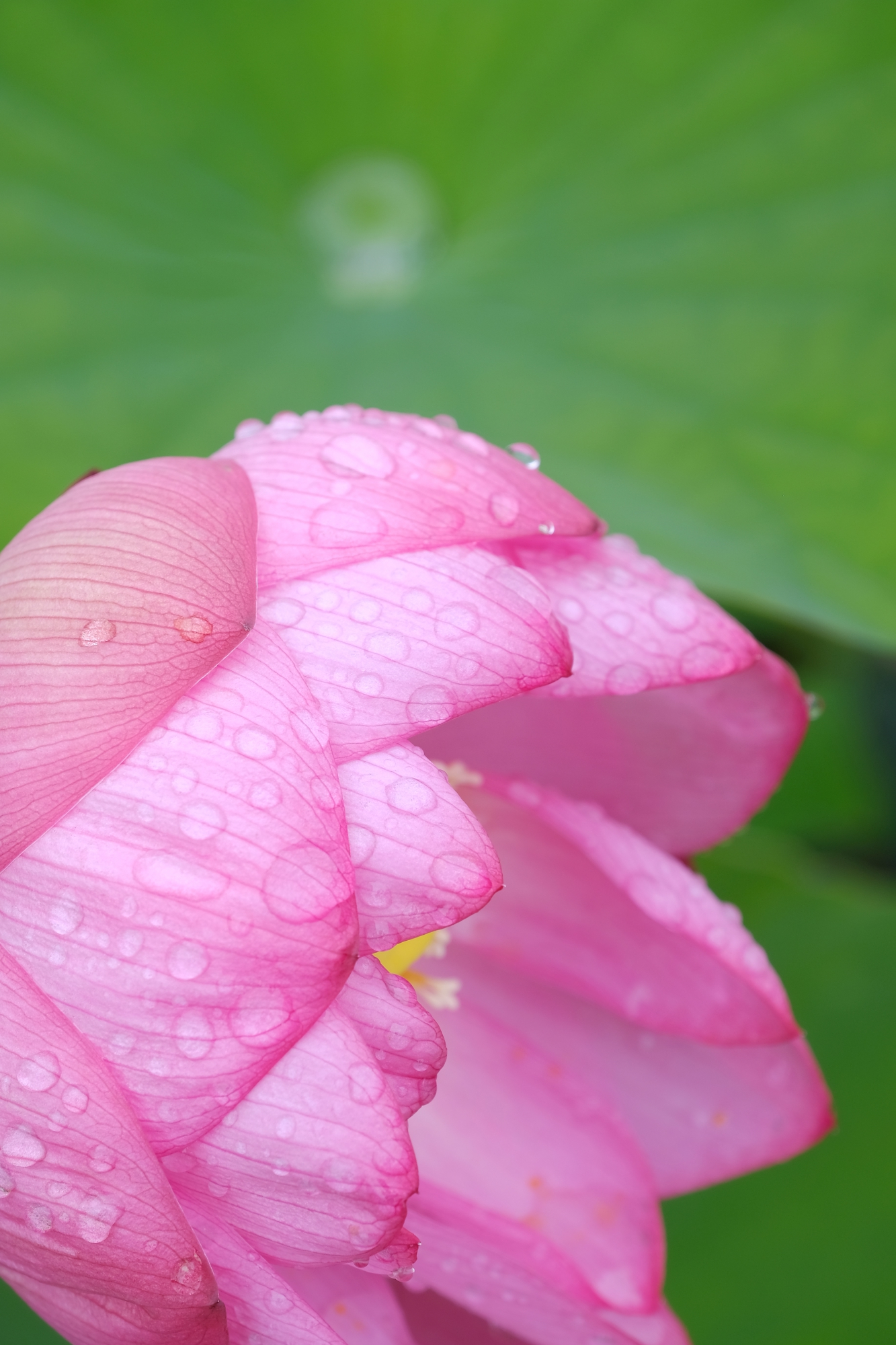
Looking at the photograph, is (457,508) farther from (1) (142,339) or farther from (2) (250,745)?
(1) (142,339)

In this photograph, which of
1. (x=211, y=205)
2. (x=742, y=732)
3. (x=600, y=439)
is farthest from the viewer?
(x=211, y=205)

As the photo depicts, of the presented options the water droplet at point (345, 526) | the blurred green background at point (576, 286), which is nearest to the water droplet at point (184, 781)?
the water droplet at point (345, 526)

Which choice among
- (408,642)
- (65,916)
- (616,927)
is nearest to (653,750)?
(616,927)

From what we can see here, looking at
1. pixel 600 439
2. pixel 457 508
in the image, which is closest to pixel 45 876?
pixel 457 508

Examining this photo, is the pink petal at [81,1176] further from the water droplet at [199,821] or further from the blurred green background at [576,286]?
the blurred green background at [576,286]

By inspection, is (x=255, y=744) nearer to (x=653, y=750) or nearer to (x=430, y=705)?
(x=430, y=705)
